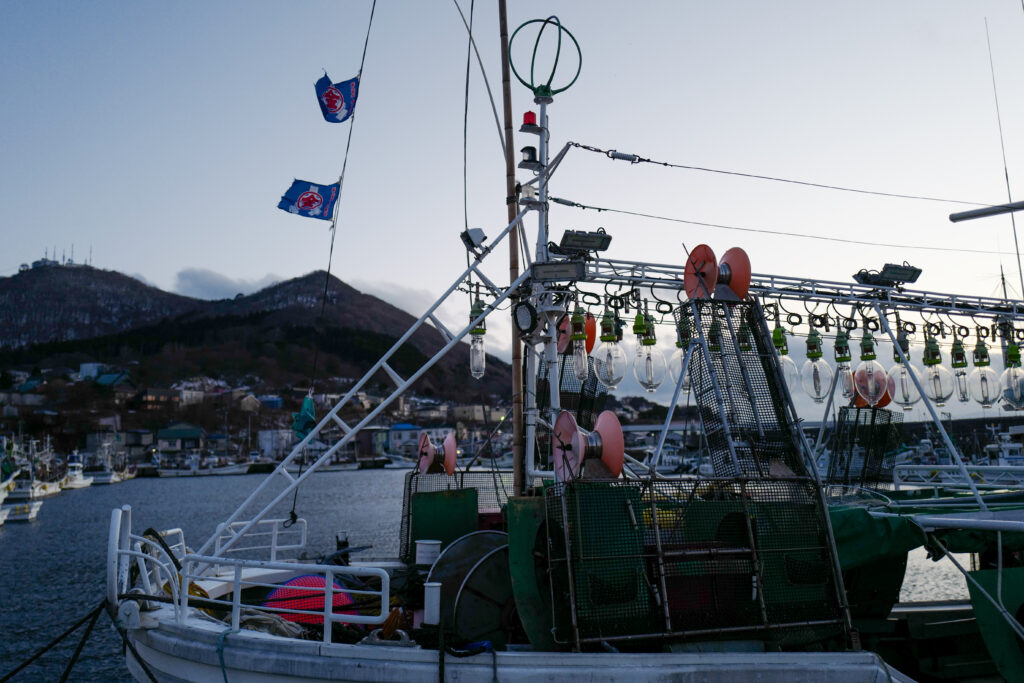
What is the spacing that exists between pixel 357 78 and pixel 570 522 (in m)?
9.28

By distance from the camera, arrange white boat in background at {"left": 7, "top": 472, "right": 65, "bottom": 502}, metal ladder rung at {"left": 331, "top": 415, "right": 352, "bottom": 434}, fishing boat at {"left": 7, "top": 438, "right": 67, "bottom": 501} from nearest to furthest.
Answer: metal ladder rung at {"left": 331, "top": 415, "right": 352, "bottom": 434} < white boat in background at {"left": 7, "top": 472, "right": 65, "bottom": 502} < fishing boat at {"left": 7, "top": 438, "right": 67, "bottom": 501}

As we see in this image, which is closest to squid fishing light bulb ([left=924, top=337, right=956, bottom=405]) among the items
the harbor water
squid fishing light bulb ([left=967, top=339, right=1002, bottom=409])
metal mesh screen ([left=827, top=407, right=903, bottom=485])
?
squid fishing light bulb ([left=967, top=339, right=1002, bottom=409])

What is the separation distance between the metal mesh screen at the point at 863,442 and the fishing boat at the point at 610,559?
483 centimetres

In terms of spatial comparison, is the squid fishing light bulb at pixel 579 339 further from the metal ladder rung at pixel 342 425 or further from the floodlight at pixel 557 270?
the metal ladder rung at pixel 342 425

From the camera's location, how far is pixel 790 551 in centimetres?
749

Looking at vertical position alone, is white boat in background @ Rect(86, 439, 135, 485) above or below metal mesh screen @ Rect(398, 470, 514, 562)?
below

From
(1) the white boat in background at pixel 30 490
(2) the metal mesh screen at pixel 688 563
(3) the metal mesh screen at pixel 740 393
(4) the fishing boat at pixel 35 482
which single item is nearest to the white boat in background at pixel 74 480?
(4) the fishing boat at pixel 35 482

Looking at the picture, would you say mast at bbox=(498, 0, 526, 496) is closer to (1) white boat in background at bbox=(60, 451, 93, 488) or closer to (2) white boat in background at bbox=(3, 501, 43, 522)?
(2) white boat in background at bbox=(3, 501, 43, 522)

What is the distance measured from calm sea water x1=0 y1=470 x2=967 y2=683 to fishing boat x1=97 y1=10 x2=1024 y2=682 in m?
12.3

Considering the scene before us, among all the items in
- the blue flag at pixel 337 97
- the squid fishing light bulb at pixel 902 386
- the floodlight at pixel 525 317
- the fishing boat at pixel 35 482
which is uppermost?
the blue flag at pixel 337 97

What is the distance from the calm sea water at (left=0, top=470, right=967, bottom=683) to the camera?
793 inches

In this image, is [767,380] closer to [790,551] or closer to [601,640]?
[790,551]

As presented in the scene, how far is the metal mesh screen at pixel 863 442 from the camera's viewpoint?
652 inches

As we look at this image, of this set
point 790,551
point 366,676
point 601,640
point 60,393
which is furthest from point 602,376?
point 60,393
